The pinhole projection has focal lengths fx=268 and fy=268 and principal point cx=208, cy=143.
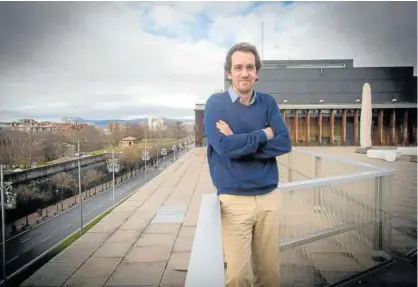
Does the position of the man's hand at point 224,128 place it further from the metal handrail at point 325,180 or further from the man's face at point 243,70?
the metal handrail at point 325,180

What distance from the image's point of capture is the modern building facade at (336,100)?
8.45ft

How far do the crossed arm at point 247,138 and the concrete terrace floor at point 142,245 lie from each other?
2.28 ft

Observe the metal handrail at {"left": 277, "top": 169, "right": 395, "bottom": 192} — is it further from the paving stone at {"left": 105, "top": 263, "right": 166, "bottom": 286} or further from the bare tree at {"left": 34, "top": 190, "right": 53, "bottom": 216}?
the bare tree at {"left": 34, "top": 190, "right": 53, "bottom": 216}

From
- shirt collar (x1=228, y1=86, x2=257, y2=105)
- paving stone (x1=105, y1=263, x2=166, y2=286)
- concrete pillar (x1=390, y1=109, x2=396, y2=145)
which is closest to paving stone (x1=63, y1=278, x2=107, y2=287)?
paving stone (x1=105, y1=263, x2=166, y2=286)

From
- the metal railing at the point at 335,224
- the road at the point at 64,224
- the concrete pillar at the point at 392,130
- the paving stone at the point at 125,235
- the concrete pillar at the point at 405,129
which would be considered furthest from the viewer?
the road at the point at 64,224

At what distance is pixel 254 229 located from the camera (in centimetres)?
79

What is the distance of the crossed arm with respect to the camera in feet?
2.24

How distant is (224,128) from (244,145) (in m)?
0.08

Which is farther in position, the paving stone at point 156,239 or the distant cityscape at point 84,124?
the paving stone at point 156,239

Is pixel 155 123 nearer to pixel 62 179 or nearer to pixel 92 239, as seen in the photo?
pixel 62 179

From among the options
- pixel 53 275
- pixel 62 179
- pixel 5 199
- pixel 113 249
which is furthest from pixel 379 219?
pixel 5 199

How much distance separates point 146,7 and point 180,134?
103 centimetres

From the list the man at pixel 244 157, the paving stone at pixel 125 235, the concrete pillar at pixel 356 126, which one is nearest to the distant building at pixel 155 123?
the paving stone at pixel 125 235

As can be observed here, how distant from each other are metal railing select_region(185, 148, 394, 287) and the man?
0.82ft
